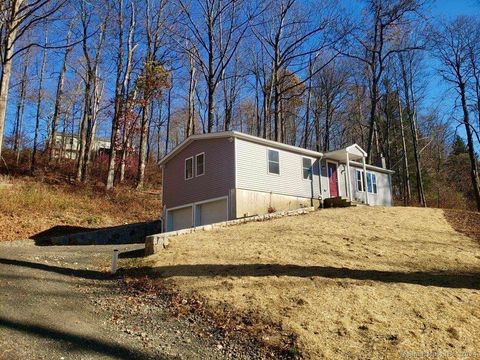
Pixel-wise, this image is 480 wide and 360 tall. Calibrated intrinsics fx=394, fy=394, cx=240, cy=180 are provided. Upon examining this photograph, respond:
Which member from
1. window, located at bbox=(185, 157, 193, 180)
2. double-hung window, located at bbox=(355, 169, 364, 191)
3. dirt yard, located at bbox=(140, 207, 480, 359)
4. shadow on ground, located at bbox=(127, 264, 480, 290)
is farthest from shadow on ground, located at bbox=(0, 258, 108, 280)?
double-hung window, located at bbox=(355, 169, 364, 191)

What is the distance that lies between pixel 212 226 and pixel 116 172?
61.8 ft

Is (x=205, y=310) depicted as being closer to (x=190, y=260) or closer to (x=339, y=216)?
(x=190, y=260)

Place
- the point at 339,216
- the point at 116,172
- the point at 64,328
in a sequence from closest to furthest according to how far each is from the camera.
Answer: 1. the point at 64,328
2. the point at 339,216
3. the point at 116,172

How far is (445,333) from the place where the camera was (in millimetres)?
5770

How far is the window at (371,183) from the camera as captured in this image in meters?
25.0

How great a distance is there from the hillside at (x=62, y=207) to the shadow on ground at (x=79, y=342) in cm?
1012

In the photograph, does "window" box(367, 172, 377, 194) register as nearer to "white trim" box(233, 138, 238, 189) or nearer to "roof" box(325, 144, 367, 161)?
"roof" box(325, 144, 367, 161)

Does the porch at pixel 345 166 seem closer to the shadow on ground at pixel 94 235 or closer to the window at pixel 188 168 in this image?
the window at pixel 188 168

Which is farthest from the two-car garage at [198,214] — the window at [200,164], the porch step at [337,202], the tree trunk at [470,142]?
the tree trunk at [470,142]

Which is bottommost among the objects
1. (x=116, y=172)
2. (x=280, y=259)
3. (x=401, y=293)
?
(x=401, y=293)

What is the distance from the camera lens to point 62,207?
1931cm

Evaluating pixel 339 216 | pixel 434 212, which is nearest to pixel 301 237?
pixel 339 216

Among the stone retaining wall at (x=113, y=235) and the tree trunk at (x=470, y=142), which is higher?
the tree trunk at (x=470, y=142)

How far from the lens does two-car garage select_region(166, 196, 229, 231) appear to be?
691 inches
